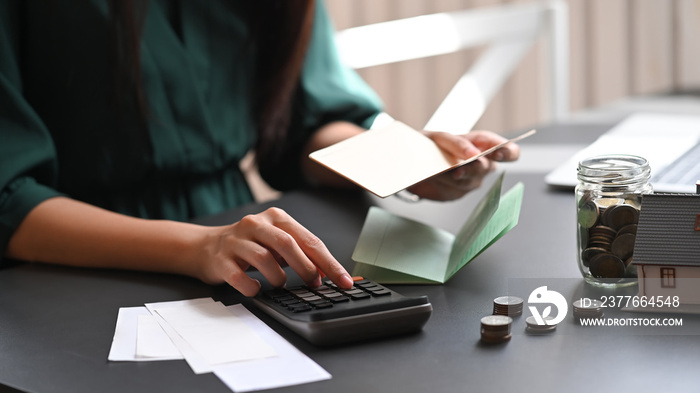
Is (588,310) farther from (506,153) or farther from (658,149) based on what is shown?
(658,149)

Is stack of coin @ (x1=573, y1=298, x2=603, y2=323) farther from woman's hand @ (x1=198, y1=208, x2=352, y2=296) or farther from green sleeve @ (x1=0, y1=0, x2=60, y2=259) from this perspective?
green sleeve @ (x1=0, y1=0, x2=60, y2=259)

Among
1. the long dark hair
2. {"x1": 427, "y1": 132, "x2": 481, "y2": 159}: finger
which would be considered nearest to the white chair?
the long dark hair

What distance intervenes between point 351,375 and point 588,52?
2.72m

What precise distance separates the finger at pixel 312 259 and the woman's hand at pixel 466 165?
8.5 inches

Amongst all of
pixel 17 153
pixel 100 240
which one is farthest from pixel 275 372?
pixel 17 153

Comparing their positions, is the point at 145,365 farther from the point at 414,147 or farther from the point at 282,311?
the point at 414,147

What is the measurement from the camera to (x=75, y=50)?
105cm

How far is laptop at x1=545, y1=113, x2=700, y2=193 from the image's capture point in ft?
3.40

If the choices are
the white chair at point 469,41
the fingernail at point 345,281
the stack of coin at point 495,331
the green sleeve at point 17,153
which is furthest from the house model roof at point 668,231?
the white chair at point 469,41

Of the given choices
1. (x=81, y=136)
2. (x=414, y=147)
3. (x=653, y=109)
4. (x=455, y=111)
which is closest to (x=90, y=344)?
(x=414, y=147)

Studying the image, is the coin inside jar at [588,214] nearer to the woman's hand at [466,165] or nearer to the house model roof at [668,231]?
the house model roof at [668,231]

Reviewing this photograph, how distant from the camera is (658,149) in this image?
1.21 m

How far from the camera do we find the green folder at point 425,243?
744 mm

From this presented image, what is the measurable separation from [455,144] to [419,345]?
12.1 inches
